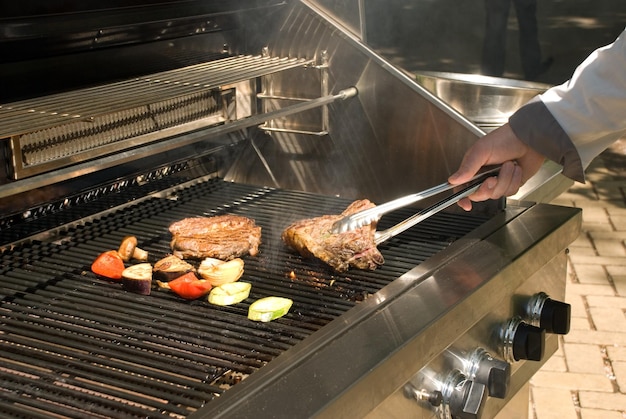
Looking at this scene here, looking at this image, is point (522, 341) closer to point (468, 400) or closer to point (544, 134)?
point (468, 400)

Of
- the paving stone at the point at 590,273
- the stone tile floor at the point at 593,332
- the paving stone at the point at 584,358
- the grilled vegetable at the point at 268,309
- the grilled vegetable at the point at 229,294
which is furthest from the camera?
the paving stone at the point at 590,273

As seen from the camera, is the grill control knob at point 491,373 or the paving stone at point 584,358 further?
the paving stone at point 584,358

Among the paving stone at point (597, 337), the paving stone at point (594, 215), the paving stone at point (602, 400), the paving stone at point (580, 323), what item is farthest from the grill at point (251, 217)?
the paving stone at point (594, 215)

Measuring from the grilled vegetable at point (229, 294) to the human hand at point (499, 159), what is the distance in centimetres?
65

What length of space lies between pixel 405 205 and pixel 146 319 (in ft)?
2.51

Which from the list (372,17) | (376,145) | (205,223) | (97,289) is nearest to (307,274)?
(205,223)

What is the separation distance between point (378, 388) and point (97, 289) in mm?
815

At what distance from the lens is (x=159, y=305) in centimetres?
186

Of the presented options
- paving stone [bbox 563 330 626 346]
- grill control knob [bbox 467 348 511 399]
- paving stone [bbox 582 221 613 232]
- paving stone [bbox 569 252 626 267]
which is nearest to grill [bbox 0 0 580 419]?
grill control knob [bbox 467 348 511 399]

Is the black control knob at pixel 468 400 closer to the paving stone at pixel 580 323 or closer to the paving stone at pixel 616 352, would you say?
the paving stone at pixel 616 352

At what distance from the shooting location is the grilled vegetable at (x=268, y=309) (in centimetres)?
178

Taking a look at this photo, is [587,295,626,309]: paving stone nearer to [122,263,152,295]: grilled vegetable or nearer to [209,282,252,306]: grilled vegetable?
[209,282,252,306]: grilled vegetable

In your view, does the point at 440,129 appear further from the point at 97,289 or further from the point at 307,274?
the point at 97,289

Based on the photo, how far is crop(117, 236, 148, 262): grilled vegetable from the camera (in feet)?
6.91
